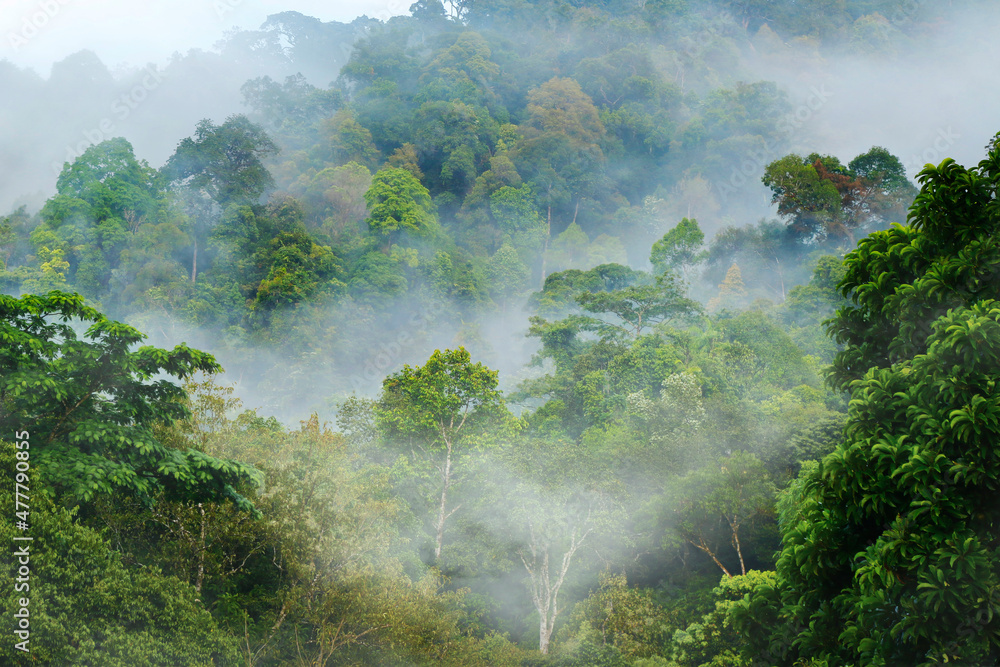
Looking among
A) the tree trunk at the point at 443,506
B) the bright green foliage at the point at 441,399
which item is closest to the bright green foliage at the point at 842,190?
the bright green foliage at the point at 441,399

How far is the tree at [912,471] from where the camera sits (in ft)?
22.4

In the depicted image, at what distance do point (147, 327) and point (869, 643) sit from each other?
5365 centimetres

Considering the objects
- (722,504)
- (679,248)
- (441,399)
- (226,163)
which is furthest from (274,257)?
(722,504)

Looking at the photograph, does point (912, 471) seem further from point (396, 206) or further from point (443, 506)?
point (396, 206)

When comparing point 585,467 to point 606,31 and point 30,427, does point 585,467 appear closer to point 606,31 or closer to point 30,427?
point 30,427

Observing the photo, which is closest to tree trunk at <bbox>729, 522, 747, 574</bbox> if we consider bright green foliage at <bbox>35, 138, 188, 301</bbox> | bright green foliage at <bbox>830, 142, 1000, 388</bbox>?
bright green foliage at <bbox>830, 142, 1000, 388</bbox>

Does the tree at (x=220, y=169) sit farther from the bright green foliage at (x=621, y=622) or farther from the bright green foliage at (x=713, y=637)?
the bright green foliage at (x=713, y=637)

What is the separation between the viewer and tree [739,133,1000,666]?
684cm

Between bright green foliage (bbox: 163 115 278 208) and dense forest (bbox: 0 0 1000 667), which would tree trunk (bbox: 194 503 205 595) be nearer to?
dense forest (bbox: 0 0 1000 667)

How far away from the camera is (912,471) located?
7.16m

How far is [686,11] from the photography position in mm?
115125

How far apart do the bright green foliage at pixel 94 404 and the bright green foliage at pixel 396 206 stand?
48.7 metres

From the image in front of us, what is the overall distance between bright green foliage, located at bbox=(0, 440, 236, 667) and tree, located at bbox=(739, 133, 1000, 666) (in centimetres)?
858

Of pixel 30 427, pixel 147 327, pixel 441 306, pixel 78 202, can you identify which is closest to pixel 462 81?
pixel 441 306
